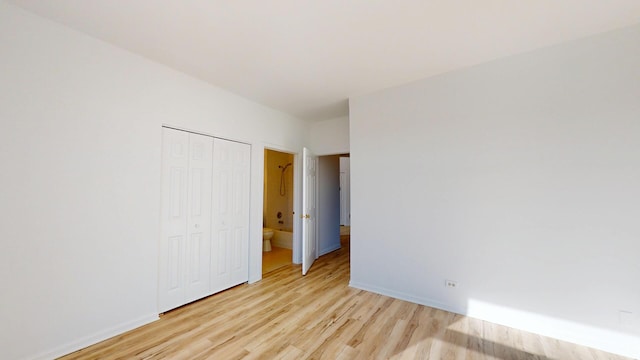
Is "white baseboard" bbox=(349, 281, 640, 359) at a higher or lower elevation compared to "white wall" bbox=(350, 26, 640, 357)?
lower

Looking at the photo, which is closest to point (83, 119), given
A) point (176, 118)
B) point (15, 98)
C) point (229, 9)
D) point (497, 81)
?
point (15, 98)

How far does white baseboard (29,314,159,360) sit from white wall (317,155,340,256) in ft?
Result: 9.89

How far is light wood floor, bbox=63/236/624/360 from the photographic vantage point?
6.58 ft

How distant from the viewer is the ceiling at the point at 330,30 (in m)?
1.81

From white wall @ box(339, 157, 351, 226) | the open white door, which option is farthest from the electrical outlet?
white wall @ box(339, 157, 351, 226)

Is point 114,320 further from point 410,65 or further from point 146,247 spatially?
point 410,65

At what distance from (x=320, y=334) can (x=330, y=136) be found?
323cm

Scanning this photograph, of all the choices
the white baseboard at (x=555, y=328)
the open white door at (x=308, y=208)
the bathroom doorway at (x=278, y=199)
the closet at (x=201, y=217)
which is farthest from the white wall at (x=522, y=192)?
the bathroom doorway at (x=278, y=199)

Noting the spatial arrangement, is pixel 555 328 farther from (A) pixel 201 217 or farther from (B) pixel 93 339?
(B) pixel 93 339

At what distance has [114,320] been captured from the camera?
7.37 ft

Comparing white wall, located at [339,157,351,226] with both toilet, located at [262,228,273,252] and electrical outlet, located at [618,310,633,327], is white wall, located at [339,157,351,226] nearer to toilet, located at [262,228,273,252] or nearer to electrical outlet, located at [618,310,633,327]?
toilet, located at [262,228,273,252]

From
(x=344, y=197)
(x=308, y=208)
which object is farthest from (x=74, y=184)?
(x=344, y=197)

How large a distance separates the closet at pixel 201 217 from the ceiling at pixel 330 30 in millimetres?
965

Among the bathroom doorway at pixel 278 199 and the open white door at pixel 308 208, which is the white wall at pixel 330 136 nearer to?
the open white door at pixel 308 208
